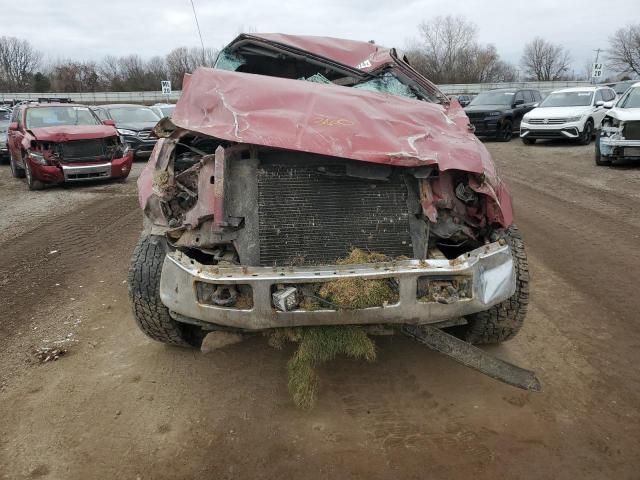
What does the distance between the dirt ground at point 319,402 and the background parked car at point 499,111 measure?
11873 millimetres

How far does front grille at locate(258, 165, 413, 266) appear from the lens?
2832 millimetres

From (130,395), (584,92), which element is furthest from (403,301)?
(584,92)

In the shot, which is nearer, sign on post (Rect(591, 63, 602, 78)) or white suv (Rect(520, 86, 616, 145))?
white suv (Rect(520, 86, 616, 145))

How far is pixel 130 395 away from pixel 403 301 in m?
1.74

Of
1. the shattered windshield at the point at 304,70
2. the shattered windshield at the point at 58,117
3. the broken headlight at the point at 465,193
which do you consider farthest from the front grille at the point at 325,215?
the shattered windshield at the point at 58,117

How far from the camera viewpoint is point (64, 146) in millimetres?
9633

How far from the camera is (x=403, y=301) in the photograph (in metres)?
2.48

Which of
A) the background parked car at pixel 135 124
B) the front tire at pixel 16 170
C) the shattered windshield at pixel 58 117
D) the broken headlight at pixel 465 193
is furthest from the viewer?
the background parked car at pixel 135 124

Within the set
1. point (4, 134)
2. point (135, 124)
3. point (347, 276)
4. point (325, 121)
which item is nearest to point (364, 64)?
point (325, 121)

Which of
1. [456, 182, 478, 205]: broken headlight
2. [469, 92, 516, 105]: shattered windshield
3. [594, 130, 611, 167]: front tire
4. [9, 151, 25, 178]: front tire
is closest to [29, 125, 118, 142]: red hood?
[9, 151, 25, 178]: front tire

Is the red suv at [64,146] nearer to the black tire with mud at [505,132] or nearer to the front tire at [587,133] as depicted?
the black tire with mud at [505,132]

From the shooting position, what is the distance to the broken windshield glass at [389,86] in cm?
445

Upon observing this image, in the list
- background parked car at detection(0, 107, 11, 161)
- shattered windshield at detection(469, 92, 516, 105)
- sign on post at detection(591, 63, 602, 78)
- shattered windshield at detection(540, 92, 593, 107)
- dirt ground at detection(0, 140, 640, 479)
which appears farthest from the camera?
sign on post at detection(591, 63, 602, 78)

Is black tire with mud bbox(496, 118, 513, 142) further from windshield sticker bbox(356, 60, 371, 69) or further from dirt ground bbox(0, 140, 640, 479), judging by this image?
windshield sticker bbox(356, 60, 371, 69)
